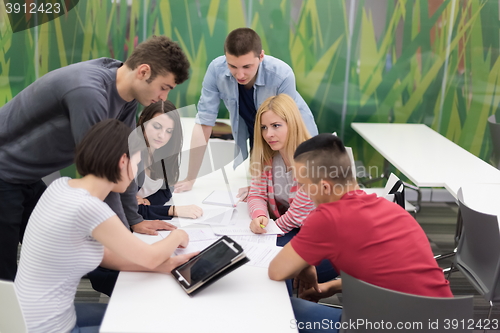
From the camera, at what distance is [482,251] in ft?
7.86

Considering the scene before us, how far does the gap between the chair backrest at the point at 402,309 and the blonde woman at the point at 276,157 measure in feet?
2.71

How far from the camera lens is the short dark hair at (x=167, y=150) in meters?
2.75

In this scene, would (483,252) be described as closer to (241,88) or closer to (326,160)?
(326,160)

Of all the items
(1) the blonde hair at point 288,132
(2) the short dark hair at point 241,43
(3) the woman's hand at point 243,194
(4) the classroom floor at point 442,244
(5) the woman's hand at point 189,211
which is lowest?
(4) the classroom floor at point 442,244

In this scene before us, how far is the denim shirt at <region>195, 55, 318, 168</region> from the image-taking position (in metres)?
2.91

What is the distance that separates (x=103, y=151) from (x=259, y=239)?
80 centimetres

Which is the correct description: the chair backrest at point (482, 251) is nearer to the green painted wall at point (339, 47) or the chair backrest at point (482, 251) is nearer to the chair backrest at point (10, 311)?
the chair backrest at point (10, 311)

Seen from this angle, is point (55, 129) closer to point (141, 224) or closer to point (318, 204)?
point (141, 224)

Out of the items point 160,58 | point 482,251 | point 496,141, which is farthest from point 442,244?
point 160,58

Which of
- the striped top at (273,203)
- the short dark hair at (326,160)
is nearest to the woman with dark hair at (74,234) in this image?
the short dark hair at (326,160)

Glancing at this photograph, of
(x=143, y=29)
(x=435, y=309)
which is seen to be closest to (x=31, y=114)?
(x=435, y=309)

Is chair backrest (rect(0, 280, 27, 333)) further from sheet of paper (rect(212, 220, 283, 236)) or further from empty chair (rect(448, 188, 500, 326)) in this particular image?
empty chair (rect(448, 188, 500, 326))

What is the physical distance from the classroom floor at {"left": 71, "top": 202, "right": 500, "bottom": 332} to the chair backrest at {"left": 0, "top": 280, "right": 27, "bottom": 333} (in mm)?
1101

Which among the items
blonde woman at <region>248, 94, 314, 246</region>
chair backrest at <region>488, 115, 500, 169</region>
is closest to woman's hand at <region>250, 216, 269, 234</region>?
blonde woman at <region>248, 94, 314, 246</region>
